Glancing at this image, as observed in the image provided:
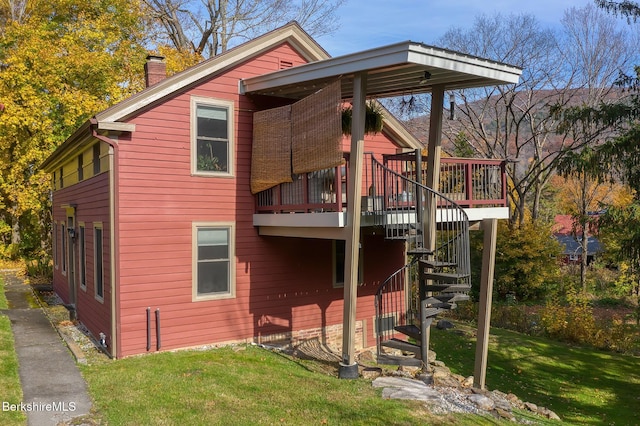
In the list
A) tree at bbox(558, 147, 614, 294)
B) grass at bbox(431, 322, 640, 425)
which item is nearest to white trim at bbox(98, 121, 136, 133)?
grass at bbox(431, 322, 640, 425)

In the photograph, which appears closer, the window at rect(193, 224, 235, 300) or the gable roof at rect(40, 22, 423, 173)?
the gable roof at rect(40, 22, 423, 173)

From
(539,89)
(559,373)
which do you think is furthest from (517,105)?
(559,373)

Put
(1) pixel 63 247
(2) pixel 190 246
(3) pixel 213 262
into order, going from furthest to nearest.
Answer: (1) pixel 63 247, (3) pixel 213 262, (2) pixel 190 246

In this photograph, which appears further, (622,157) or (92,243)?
(622,157)

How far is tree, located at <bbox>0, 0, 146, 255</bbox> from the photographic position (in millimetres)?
23016

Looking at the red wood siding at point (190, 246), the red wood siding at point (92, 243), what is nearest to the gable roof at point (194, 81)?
the red wood siding at point (190, 246)

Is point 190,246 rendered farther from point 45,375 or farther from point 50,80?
point 50,80

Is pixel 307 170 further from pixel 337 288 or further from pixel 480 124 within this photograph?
pixel 480 124

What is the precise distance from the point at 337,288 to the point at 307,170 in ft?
13.6

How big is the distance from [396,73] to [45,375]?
792 centimetres

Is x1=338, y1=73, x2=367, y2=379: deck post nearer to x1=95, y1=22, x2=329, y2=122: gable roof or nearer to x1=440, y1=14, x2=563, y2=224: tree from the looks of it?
x1=95, y1=22, x2=329, y2=122: gable roof

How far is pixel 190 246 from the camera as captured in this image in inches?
425

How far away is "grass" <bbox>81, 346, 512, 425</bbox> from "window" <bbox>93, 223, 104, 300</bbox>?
Answer: 87.4 inches
